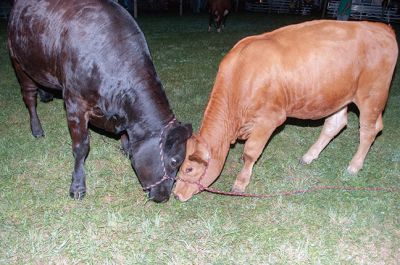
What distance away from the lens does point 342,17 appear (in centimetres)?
1477

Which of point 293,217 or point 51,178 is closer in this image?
point 293,217

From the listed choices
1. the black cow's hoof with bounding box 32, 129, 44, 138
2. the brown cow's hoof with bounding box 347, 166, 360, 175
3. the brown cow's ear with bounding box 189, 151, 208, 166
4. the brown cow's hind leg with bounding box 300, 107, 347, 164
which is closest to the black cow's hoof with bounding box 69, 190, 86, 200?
the brown cow's ear with bounding box 189, 151, 208, 166

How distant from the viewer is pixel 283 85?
164 inches

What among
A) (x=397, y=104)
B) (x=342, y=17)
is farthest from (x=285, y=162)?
(x=342, y=17)

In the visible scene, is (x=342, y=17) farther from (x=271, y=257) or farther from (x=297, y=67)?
(x=271, y=257)

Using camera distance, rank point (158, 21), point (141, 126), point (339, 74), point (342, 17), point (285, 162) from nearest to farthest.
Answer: point (141, 126)
point (339, 74)
point (285, 162)
point (342, 17)
point (158, 21)

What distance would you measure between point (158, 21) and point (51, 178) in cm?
1686

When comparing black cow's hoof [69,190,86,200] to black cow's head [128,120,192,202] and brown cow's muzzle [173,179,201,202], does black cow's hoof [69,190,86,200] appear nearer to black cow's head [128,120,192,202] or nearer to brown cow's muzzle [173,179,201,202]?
black cow's head [128,120,192,202]

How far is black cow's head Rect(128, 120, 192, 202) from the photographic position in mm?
3680

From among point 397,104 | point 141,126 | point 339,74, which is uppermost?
point 339,74

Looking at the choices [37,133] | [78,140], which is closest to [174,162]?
[78,140]

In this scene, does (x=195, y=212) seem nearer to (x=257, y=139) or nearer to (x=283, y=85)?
(x=257, y=139)

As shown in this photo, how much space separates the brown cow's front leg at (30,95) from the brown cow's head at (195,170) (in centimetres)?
260

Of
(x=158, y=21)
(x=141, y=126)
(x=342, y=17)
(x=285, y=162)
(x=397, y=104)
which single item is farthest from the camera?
(x=158, y=21)
